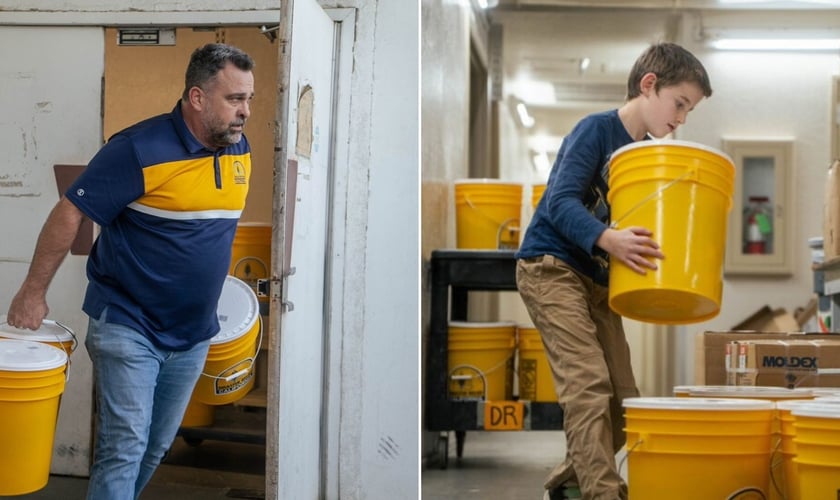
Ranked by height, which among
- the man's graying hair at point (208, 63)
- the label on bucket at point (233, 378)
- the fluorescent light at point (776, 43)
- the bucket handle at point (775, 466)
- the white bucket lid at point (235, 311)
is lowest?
the bucket handle at point (775, 466)

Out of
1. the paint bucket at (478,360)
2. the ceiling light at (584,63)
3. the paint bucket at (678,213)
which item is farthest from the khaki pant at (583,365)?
the ceiling light at (584,63)

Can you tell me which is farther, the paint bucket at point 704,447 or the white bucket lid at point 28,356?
the white bucket lid at point 28,356

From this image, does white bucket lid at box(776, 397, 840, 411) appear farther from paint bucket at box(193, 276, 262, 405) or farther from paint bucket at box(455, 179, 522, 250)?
paint bucket at box(455, 179, 522, 250)

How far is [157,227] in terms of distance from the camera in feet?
10.6

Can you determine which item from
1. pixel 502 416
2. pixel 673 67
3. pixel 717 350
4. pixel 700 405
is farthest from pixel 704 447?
pixel 502 416

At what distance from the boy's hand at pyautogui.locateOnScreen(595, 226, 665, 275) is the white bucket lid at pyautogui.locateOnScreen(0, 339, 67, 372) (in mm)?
1799

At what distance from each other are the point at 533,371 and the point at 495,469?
61 cm

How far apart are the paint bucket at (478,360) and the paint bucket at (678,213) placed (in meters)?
2.35

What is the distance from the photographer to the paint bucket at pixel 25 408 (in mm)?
3182

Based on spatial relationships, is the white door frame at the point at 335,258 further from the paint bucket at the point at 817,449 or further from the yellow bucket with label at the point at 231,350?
the paint bucket at the point at 817,449

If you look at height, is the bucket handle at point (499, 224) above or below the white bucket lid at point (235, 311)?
above

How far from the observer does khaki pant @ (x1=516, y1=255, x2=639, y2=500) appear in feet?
10.4

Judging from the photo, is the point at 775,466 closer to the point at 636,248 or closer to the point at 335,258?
the point at 636,248

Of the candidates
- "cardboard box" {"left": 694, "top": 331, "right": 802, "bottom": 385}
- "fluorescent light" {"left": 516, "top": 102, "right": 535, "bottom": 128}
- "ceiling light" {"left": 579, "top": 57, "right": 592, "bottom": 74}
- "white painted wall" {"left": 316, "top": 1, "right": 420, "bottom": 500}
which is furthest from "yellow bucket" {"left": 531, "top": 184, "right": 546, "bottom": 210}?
"fluorescent light" {"left": 516, "top": 102, "right": 535, "bottom": 128}
